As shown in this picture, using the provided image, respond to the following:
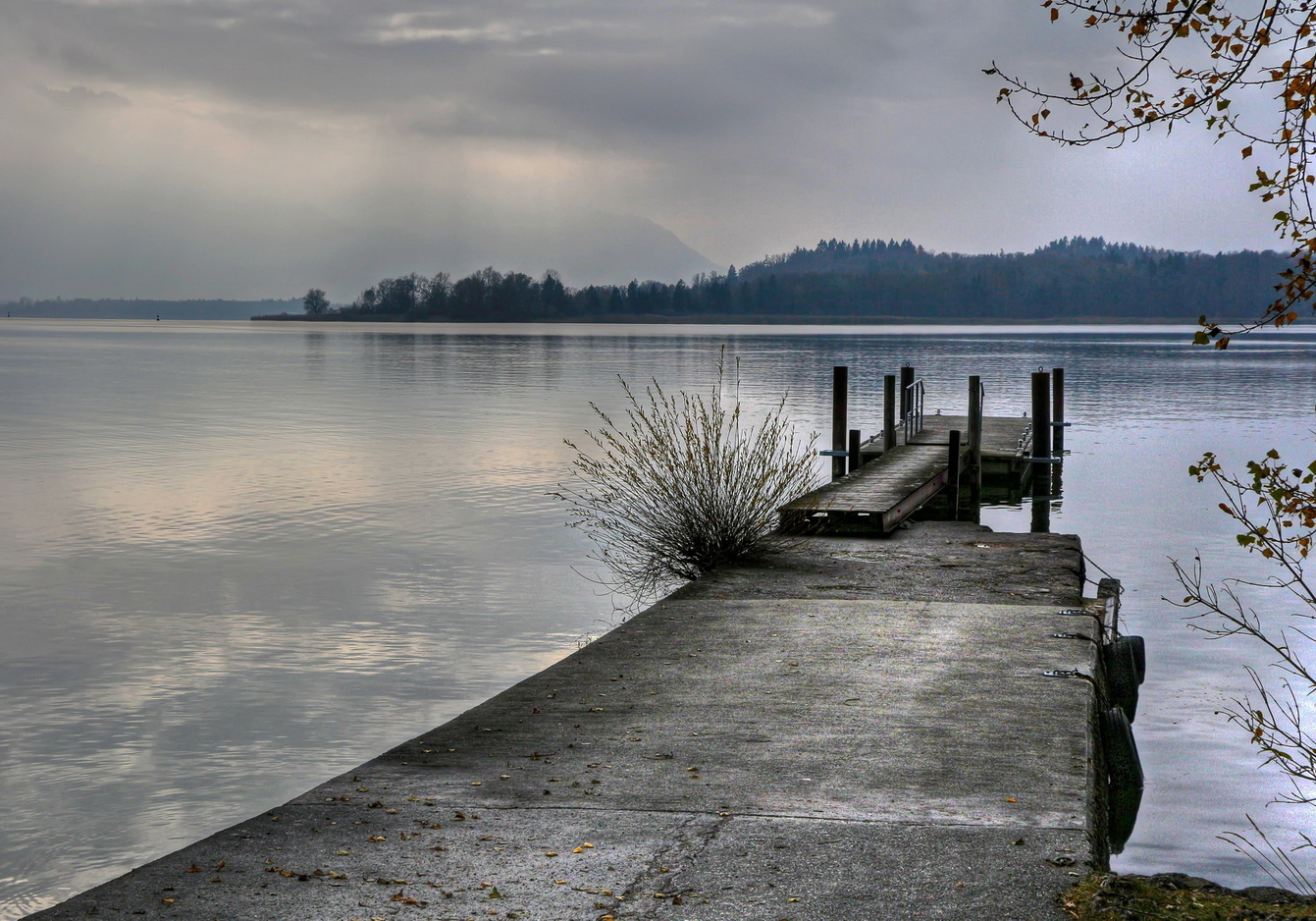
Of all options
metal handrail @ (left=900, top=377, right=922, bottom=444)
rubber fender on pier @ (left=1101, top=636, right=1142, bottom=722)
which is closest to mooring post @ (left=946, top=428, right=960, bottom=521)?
metal handrail @ (left=900, top=377, right=922, bottom=444)

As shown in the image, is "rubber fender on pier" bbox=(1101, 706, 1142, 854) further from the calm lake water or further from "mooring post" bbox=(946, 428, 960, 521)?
"mooring post" bbox=(946, 428, 960, 521)

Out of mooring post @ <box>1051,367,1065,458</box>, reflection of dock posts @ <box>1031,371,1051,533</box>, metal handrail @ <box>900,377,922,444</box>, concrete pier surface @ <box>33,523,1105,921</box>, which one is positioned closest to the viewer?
concrete pier surface @ <box>33,523,1105,921</box>

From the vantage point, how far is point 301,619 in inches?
558

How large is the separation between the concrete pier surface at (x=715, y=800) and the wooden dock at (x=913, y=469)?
4.90 metres

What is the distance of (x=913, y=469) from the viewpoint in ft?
65.9

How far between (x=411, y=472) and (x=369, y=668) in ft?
49.9

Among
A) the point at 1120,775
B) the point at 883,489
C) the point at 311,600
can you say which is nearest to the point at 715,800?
the point at 1120,775

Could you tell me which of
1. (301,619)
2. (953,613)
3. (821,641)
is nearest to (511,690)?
(821,641)

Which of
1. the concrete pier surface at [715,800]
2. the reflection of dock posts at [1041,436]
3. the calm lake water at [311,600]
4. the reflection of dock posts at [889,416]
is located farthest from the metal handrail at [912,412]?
the concrete pier surface at [715,800]

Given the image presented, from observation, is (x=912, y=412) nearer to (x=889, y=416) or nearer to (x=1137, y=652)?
(x=889, y=416)

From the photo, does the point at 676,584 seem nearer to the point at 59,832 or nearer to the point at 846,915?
the point at 59,832

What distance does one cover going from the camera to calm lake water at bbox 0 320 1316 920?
29.0ft

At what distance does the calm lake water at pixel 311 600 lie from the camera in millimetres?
8852

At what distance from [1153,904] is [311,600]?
1154 cm
